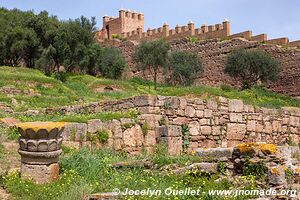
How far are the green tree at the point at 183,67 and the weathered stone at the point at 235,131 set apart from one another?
2099cm

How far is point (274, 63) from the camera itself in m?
32.0

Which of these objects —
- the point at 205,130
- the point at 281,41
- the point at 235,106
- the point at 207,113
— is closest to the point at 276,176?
the point at 205,130

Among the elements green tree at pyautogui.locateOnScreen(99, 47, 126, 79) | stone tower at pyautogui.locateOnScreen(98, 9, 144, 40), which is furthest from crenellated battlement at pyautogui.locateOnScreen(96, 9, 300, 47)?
green tree at pyautogui.locateOnScreen(99, 47, 126, 79)

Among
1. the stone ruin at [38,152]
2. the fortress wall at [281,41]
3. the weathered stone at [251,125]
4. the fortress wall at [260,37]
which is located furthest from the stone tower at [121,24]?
the stone ruin at [38,152]

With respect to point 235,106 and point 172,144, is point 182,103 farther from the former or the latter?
point 235,106

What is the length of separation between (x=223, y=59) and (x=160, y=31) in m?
10.8

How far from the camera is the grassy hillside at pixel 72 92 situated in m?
16.5

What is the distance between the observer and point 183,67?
34812 millimetres

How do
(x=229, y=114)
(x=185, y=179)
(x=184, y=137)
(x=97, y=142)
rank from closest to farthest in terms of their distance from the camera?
(x=185, y=179)
(x=97, y=142)
(x=184, y=137)
(x=229, y=114)

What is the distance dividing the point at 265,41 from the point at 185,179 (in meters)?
30.6

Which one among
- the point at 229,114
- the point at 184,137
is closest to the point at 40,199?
the point at 184,137

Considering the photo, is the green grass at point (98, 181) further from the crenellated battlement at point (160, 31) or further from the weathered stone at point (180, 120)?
the crenellated battlement at point (160, 31)

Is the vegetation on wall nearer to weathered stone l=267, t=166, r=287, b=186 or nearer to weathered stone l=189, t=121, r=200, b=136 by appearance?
weathered stone l=189, t=121, r=200, b=136

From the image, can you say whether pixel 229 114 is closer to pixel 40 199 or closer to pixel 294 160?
pixel 294 160
